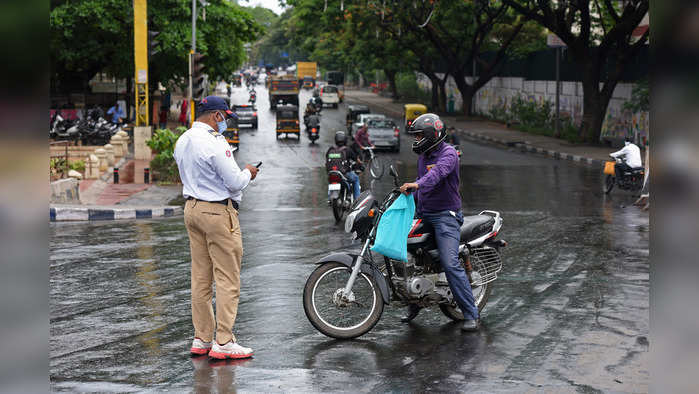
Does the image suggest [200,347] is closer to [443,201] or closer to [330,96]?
[443,201]

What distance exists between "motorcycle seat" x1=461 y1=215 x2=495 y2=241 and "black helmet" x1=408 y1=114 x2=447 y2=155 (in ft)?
2.59

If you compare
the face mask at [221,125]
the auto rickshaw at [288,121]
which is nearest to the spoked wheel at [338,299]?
the face mask at [221,125]

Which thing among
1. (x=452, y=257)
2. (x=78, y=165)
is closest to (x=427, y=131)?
(x=452, y=257)

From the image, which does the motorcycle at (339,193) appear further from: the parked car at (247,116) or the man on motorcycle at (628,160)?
the parked car at (247,116)

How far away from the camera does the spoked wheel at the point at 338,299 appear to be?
23.6 feet

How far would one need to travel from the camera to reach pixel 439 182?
7.46 meters

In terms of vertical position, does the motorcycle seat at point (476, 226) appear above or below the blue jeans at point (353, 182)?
above

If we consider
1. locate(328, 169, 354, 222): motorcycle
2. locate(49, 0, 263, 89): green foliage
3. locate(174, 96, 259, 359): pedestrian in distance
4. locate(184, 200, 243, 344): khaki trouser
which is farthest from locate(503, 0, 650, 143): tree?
locate(184, 200, 243, 344): khaki trouser

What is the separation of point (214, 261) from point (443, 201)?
2.16 m

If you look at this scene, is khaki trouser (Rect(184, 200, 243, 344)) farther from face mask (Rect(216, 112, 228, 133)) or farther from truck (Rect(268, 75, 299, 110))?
truck (Rect(268, 75, 299, 110))

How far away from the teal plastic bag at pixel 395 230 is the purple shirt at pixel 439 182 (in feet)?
0.93
